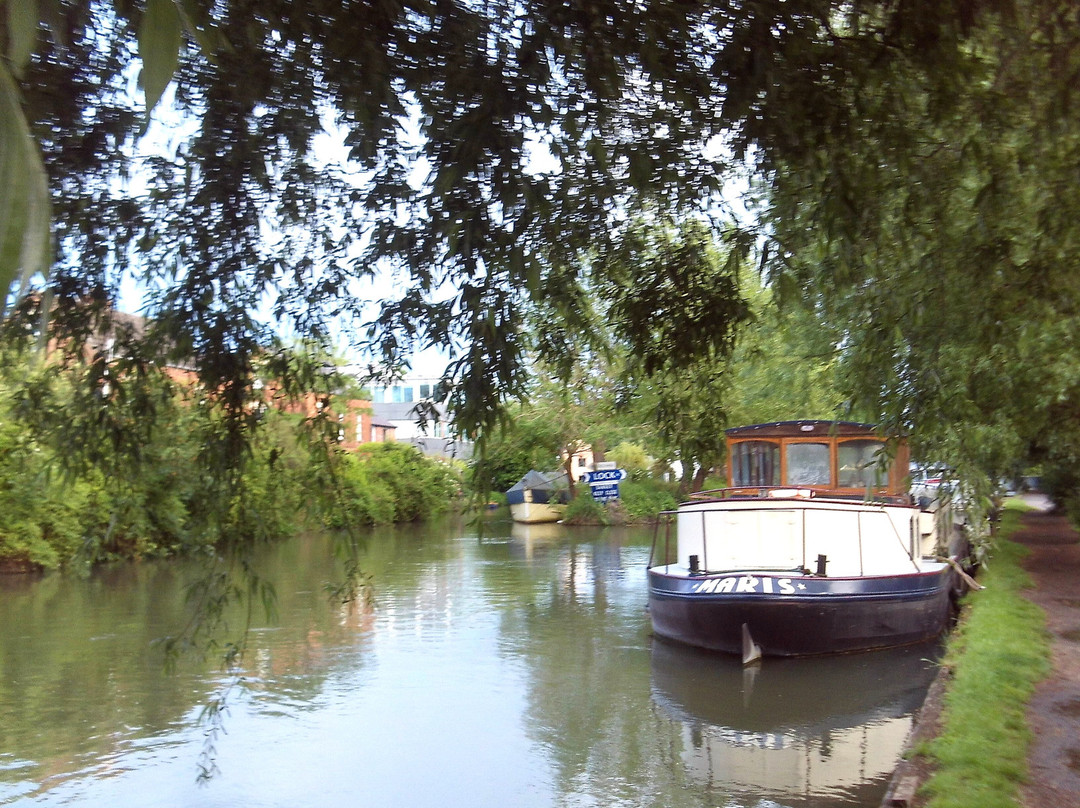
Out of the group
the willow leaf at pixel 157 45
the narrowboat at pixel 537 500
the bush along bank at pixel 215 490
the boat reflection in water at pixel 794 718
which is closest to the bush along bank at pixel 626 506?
the narrowboat at pixel 537 500

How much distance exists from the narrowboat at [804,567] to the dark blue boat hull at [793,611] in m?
0.02

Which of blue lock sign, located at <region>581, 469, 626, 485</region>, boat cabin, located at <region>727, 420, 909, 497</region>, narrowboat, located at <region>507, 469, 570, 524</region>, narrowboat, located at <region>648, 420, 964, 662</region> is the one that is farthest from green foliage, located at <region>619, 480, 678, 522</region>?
narrowboat, located at <region>648, 420, 964, 662</region>

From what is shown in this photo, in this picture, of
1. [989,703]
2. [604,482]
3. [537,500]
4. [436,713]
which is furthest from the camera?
[537,500]

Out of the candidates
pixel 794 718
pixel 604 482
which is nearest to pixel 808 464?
pixel 794 718

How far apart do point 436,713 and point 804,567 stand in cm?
581

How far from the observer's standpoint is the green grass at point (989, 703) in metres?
7.13

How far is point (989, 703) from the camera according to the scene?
9.48 m

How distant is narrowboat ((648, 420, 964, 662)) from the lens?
15.3 metres

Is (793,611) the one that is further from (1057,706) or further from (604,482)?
(604,482)

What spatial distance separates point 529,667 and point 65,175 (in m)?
11.8

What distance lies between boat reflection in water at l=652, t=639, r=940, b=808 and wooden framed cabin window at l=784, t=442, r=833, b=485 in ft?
9.85

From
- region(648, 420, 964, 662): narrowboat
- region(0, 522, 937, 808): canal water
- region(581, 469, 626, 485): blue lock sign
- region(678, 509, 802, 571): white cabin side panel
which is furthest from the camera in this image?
region(581, 469, 626, 485): blue lock sign

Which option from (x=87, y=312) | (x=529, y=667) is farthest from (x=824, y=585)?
(x=87, y=312)

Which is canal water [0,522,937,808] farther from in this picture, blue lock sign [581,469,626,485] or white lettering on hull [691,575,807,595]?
blue lock sign [581,469,626,485]
